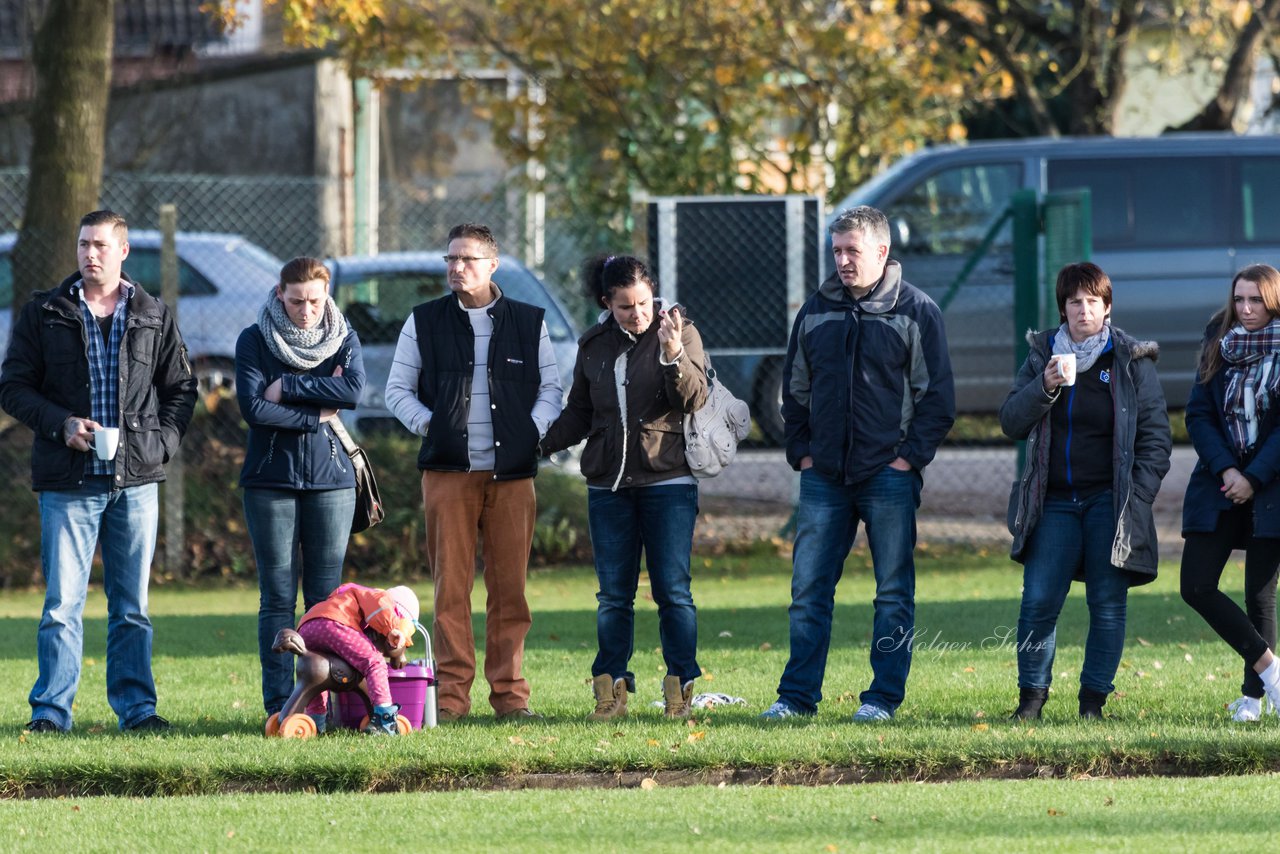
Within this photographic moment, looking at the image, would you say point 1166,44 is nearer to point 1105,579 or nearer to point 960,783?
point 1105,579

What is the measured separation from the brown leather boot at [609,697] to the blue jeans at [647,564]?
0.31ft

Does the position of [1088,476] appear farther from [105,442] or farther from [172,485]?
[172,485]

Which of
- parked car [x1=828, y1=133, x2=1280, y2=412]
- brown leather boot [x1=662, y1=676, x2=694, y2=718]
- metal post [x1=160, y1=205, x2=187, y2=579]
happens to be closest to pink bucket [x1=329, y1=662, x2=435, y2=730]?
brown leather boot [x1=662, y1=676, x2=694, y2=718]

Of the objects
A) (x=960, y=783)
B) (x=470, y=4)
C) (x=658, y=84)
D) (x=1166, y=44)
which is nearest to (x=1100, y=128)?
(x=1166, y=44)

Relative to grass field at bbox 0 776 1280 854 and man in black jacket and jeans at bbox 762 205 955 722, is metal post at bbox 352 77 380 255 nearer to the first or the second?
man in black jacket and jeans at bbox 762 205 955 722

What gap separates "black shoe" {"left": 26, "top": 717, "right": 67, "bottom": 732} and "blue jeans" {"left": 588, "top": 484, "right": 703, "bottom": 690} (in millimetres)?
2127

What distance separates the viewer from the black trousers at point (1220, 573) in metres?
6.92

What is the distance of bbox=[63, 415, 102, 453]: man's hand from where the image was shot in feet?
22.5

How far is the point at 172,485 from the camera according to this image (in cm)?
1214

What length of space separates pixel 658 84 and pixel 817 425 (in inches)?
392

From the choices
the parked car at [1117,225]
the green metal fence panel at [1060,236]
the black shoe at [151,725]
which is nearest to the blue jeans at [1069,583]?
the black shoe at [151,725]

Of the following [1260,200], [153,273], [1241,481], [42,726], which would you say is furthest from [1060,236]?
[153,273]

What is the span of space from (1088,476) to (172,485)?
7188mm

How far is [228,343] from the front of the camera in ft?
43.9
